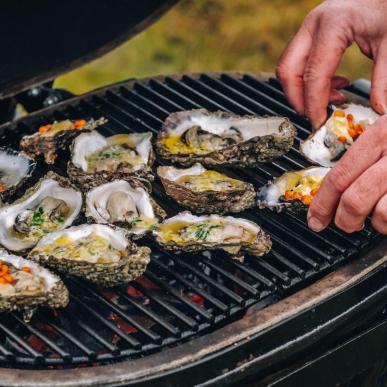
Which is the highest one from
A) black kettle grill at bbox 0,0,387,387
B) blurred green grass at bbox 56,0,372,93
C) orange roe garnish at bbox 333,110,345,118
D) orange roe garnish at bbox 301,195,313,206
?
orange roe garnish at bbox 333,110,345,118

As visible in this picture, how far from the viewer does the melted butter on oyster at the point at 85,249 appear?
74.2 inches

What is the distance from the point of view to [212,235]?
1.96m

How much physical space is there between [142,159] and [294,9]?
348cm

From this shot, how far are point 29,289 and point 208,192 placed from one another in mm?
543

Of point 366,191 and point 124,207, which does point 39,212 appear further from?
point 366,191

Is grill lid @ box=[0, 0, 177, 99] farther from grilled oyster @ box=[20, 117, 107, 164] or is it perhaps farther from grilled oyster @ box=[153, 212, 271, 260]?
grilled oyster @ box=[153, 212, 271, 260]

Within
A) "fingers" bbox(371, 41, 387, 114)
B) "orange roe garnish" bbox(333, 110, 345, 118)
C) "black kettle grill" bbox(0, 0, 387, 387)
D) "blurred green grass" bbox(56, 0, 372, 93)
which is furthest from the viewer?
"blurred green grass" bbox(56, 0, 372, 93)

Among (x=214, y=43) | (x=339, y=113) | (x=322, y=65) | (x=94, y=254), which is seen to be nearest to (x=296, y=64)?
(x=322, y=65)

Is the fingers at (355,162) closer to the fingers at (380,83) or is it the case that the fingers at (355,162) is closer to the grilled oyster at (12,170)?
the fingers at (380,83)

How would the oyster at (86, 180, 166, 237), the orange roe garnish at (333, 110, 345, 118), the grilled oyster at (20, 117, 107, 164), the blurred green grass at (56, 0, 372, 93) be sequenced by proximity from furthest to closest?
the blurred green grass at (56, 0, 372, 93)
the orange roe garnish at (333, 110, 345, 118)
the grilled oyster at (20, 117, 107, 164)
the oyster at (86, 180, 166, 237)

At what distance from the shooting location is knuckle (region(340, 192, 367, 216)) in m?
1.80

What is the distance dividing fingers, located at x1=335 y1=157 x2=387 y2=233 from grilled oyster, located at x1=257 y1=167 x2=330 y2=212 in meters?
0.23

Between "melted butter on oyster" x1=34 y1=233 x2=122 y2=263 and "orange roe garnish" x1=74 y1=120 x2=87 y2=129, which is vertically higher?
"orange roe garnish" x1=74 y1=120 x2=87 y2=129

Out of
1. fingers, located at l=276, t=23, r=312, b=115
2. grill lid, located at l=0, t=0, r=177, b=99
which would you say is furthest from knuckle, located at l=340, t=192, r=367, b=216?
grill lid, located at l=0, t=0, r=177, b=99
